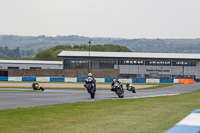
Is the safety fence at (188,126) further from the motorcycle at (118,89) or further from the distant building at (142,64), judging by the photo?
the distant building at (142,64)

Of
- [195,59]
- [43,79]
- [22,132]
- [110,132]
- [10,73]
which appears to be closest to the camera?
[110,132]

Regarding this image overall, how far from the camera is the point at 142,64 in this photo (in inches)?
4006

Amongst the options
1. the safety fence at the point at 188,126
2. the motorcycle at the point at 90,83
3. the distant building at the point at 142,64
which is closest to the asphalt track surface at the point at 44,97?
the motorcycle at the point at 90,83

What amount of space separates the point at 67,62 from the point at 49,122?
295 feet

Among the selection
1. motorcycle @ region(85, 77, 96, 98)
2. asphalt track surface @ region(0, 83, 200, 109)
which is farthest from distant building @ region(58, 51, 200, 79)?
motorcycle @ region(85, 77, 96, 98)

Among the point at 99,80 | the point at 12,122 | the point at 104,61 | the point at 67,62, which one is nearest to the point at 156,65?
the point at 104,61

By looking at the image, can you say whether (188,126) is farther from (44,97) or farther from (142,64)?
(142,64)

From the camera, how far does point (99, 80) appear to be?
71125 millimetres

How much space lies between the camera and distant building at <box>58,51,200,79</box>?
100m

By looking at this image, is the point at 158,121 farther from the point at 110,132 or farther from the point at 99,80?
the point at 99,80

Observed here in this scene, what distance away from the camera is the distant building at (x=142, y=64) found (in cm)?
10044

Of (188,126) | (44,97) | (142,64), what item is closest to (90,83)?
(44,97)

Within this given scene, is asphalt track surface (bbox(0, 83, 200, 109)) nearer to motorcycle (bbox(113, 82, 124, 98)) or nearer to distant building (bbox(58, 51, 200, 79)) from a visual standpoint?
motorcycle (bbox(113, 82, 124, 98))

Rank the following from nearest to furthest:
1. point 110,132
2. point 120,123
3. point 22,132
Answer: point 110,132
point 22,132
point 120,123
